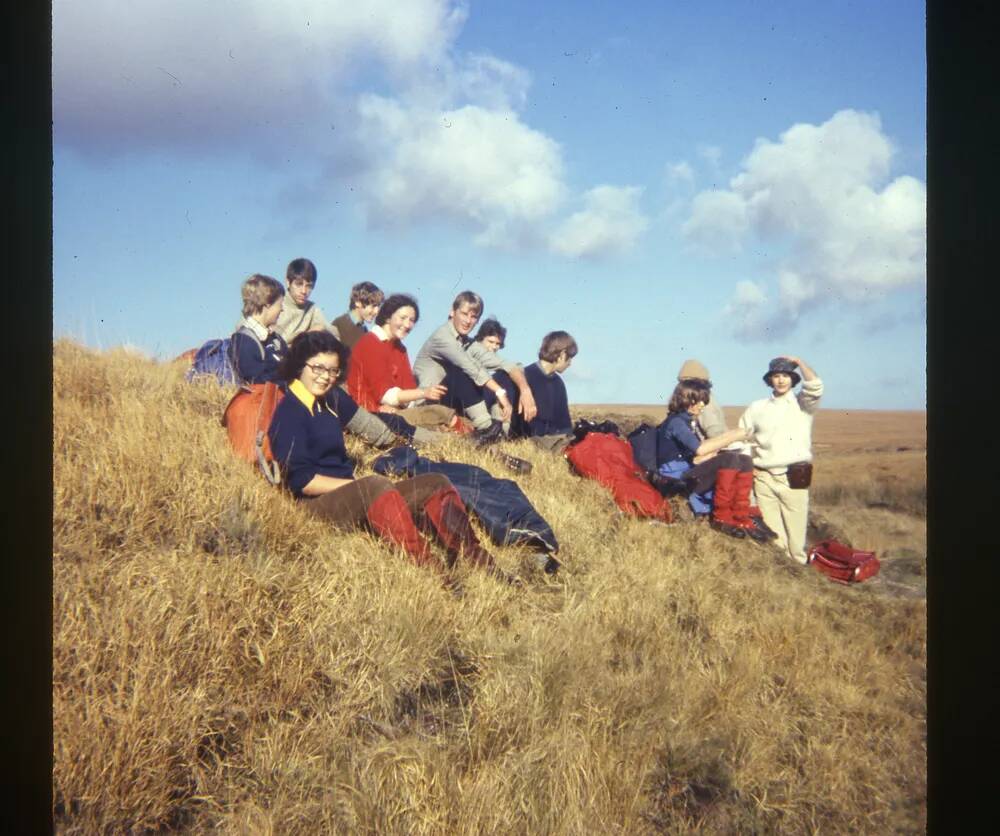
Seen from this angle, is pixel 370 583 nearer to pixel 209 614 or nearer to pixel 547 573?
pixel 209 614

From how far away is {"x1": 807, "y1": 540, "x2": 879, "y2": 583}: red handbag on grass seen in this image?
7.48 m

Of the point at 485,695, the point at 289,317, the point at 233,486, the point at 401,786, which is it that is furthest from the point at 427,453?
the point at 401,786

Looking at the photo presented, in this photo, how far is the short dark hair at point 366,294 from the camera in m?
6.87

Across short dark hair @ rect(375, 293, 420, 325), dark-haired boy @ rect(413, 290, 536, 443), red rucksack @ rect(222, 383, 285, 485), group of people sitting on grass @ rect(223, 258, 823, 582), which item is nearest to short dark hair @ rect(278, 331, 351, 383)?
red rucksack @ rect(222, 383, 285, 485)

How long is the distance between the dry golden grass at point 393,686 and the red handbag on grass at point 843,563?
1.87 metres

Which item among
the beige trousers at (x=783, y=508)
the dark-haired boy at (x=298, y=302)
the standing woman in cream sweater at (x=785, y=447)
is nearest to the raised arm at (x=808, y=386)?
the standing woman in cream sweater at (x=785, y=447)

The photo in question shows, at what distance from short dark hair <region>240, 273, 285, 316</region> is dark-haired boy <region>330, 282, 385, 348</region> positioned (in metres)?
1.06

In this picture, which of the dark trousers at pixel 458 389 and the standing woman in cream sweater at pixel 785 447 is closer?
the standing woman in cream sweater at pixel 785 447

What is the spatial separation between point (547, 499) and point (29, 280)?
17.0ft

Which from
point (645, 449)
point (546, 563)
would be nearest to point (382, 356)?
point (546, 563)

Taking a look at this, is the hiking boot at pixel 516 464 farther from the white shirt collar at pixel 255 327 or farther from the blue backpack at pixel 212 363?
the blue backpack at pixel 212 363

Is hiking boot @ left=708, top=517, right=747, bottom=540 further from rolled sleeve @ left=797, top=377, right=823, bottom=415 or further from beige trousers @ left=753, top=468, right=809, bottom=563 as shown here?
rolled sleeve @ left=797, top=377, right=823, bottom=415

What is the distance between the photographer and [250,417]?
5.05 metres

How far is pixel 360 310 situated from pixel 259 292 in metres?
1.24
